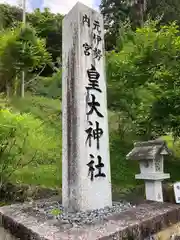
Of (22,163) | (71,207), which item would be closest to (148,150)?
(71,207)

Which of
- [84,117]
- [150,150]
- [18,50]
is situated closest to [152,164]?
[150,150]

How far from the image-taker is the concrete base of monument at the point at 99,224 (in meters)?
2.02

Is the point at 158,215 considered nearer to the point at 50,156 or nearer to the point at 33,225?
the point at 33,225

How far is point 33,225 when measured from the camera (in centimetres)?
226

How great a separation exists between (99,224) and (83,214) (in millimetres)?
357

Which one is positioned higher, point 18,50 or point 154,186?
point 18,50

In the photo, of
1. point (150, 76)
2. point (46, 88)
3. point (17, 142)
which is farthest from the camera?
point (46, 88)

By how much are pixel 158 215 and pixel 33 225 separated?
131 cm

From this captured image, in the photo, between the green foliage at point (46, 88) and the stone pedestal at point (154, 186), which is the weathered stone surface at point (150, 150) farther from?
the green foliage at point (46, 88)

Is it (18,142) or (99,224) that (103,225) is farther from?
(18,142)

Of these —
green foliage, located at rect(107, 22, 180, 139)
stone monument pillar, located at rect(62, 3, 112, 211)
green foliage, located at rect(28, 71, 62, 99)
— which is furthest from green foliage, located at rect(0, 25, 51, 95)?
stone monument pillar, located at rect(62, 3, 112, 211)

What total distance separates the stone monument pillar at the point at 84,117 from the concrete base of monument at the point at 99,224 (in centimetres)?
38

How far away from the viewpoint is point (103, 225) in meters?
2.22

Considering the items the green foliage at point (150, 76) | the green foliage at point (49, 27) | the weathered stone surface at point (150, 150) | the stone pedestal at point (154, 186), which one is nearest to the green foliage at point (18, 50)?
the green foliage at point (150, 76)
